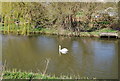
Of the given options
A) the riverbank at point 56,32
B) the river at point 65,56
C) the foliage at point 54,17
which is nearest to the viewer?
the river at point 65,56

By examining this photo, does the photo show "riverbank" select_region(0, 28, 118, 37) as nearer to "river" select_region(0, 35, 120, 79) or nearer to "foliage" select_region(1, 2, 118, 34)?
"foliage" select_region(1, 2, 118, 34)

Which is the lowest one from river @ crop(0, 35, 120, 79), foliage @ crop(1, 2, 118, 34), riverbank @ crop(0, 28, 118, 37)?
river @ crop(0, 35, 120, 79)

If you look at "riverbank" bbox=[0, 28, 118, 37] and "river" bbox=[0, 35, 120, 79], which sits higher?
"riverbank" bbox=[0, 28, 118, 37]

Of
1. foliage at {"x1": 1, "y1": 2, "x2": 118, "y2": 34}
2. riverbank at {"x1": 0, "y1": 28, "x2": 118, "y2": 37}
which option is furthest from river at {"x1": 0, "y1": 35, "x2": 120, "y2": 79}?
foliage at {"x1": 1, "y1": 2, "x2": 118, "y2": 34}

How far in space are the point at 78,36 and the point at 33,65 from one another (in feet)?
22.9

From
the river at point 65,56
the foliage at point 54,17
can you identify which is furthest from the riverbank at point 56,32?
the river at point 65,56

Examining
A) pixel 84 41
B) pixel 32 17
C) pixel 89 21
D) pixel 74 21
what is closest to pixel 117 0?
pixel 89 21

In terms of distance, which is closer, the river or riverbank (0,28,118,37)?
the river

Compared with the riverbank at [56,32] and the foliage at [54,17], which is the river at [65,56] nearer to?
the riverbank at [56,32]

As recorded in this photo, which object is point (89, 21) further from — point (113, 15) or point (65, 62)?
point (65, 62)

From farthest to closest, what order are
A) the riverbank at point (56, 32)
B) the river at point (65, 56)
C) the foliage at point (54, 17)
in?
the foliage at point (54, 17) < the riverbank at point (56, 32) < the river at point (65, 56)

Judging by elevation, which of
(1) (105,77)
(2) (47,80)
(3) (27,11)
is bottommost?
(1) (105,77)

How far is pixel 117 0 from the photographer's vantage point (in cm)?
1619

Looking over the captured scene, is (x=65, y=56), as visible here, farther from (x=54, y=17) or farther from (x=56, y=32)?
(x=54, y=17)
